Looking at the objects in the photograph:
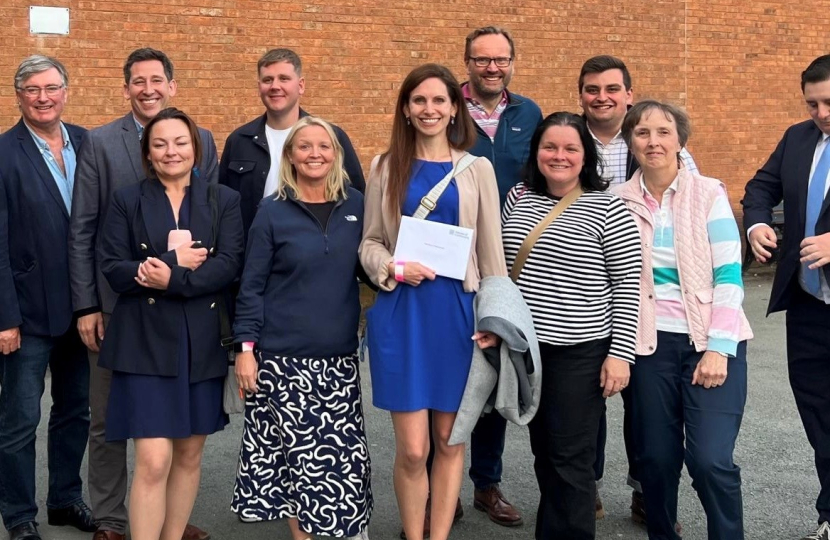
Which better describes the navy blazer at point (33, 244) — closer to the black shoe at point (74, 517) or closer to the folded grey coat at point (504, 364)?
the black shoe at point (74, 517)

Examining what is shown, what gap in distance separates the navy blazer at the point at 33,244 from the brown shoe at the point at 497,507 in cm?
228

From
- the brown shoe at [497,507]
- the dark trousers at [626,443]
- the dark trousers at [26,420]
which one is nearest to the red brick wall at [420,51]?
the dark trousers at [26,420]

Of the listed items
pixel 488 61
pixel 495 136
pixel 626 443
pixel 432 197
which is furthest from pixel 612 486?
pixel 488 61

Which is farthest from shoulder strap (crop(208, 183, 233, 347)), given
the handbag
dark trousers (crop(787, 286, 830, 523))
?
dark trousers (crop(787, 286, 830, 523))

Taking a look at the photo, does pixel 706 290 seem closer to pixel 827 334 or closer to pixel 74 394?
pixel 827 334

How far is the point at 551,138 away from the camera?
418 centimetres

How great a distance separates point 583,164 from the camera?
421 cm

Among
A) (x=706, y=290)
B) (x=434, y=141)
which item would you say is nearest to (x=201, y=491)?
(x=434, y=141)

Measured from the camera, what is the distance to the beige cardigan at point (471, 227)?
4145 mm

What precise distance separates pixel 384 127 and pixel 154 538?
22.0 feet

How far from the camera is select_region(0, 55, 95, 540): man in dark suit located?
15.0 ft

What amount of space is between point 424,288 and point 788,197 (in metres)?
1.86

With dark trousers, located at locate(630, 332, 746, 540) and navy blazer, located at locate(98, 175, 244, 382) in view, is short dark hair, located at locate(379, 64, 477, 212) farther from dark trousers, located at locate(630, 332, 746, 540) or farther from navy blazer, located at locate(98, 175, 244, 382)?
dark trousers, located at locate(630, 332, 746, 540)

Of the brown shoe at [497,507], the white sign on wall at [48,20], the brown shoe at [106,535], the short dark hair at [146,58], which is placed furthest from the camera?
the white sign on wall at [48,20]
